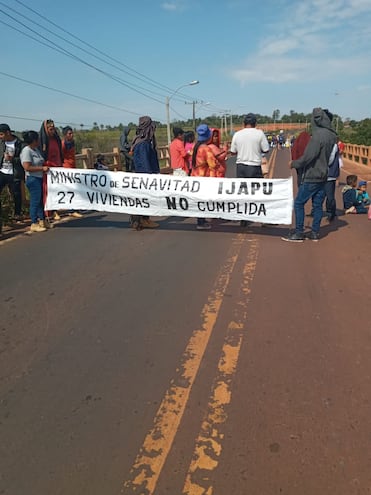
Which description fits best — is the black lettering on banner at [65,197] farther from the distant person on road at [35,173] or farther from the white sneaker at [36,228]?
the white sneaker at [36,228]

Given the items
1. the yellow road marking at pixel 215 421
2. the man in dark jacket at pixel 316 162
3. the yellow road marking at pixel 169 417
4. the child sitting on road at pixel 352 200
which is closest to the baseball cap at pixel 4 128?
the man in dark jacket at pixel 316 162

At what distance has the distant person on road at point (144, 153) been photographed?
6.95 meters

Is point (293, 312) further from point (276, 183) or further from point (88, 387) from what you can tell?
point (276, 183)

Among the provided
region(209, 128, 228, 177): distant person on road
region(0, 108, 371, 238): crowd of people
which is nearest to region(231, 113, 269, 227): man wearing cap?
region(0, 108, 371, 238): crowd of people

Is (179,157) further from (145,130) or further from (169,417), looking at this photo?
(169,417)

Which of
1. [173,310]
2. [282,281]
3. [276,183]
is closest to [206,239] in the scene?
[276,183]

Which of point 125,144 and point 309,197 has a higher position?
point 125,144

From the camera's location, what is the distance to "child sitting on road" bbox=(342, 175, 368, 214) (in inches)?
340

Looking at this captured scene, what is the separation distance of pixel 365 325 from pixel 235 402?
1.59 m

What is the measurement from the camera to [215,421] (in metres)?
2.39

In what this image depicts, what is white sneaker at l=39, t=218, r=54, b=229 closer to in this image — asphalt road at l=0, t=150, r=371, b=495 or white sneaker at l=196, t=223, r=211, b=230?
asphalt road at l=0, t=150, r=371, b=495

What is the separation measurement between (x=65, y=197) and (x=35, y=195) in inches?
21.9

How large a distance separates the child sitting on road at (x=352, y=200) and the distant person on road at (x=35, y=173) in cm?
605

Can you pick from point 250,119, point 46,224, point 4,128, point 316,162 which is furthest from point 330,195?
point 4,128
